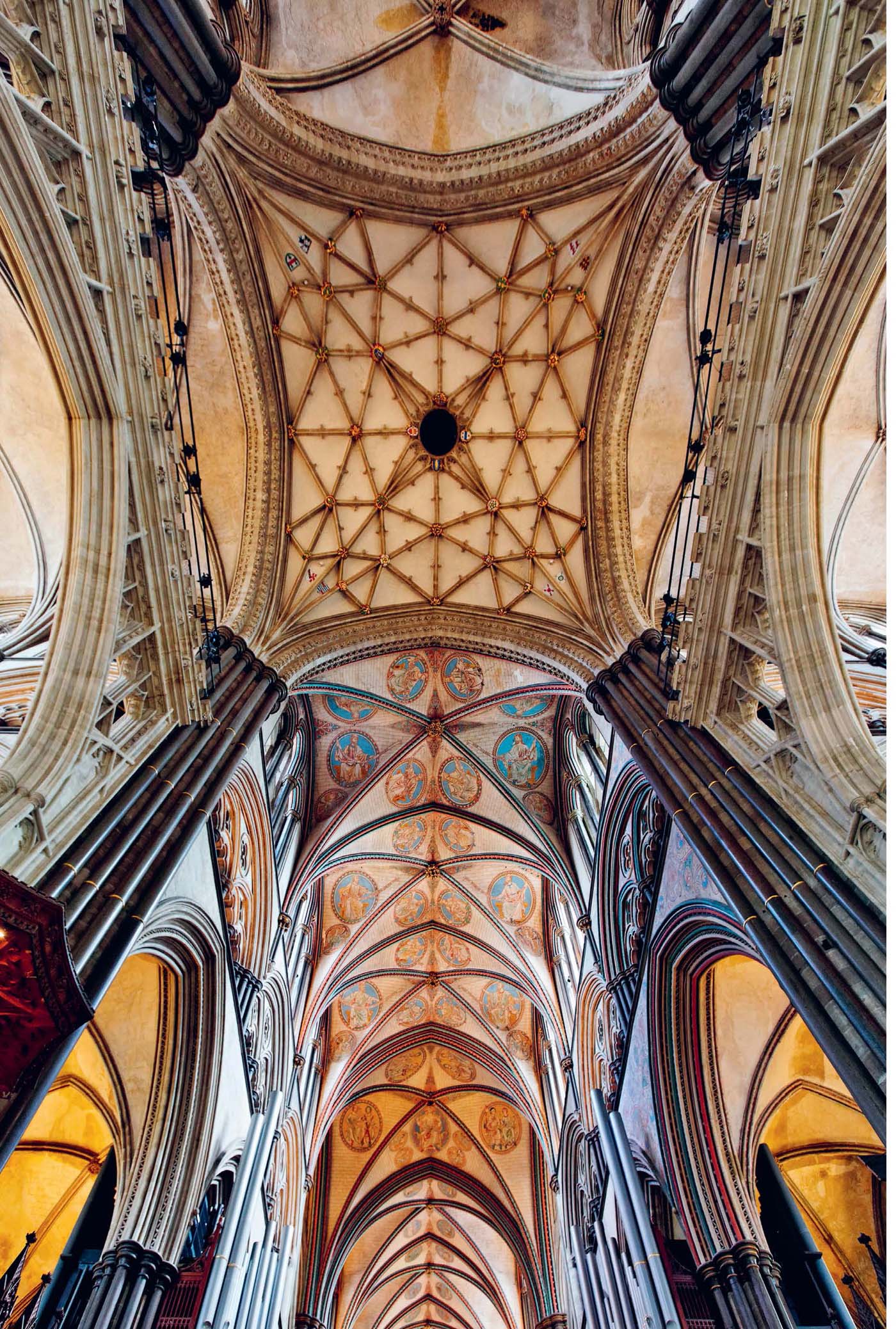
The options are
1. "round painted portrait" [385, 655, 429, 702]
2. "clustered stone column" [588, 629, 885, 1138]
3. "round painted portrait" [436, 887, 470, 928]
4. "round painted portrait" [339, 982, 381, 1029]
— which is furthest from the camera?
"round painted portrait" [339, 982, 381, 1029]

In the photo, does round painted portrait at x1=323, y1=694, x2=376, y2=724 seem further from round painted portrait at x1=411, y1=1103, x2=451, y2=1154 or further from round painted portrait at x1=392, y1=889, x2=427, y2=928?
round painted portrait at x1=411, y1=1103, x2=451, y2=1154

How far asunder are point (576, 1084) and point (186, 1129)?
27.5 ft

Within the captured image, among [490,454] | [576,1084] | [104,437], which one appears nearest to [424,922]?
[576,1084]

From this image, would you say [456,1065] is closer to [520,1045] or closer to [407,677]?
[520,1045]

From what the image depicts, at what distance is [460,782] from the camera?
56.2 feet

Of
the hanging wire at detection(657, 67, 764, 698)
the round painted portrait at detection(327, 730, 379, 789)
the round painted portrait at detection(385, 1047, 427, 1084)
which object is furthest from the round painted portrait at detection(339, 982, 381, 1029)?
the hanging wire at detection(657, 67, 764, 698)

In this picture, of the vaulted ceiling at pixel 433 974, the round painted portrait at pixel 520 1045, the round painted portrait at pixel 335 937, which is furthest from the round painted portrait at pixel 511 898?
the round painted portrait at pixel 335 937

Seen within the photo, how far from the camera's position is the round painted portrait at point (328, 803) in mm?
16438

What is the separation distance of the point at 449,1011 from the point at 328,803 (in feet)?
23.5

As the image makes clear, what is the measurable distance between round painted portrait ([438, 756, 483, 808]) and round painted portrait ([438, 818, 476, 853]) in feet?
1.73

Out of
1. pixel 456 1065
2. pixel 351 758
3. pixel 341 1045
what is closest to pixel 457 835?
pixel 351 758

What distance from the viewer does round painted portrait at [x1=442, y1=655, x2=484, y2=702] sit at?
1599cm

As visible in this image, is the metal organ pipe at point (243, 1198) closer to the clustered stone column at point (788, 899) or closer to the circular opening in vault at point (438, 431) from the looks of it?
the clustered stone column at point (788, 899)

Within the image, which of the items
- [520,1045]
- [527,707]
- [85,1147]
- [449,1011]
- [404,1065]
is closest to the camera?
[85,1147]
